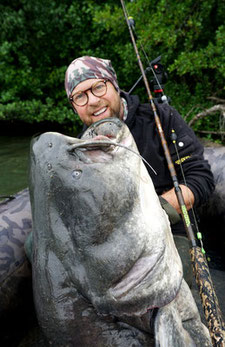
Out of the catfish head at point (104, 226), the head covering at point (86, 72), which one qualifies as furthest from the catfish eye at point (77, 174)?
the head covering at point (86, 72)

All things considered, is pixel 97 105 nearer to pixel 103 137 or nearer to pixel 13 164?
pixel 103 137

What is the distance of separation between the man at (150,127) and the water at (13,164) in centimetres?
313

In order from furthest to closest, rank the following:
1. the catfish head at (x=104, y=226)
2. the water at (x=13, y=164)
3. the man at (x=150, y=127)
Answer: the water at (x=13, y=164) → the man at (x=150, y=127) → the catfish head at (x=104, y=226)

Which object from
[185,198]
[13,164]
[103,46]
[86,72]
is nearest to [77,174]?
[185,198]

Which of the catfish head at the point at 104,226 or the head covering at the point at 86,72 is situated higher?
the head covering at the point at 86,72

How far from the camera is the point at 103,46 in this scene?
26.7ft

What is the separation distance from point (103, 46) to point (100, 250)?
7932 mm

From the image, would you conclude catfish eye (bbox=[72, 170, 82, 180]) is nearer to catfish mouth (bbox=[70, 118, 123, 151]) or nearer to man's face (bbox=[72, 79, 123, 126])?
catfish mouth (bbox=[70, 118, 123, 151])

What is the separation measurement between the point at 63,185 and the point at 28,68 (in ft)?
24.3

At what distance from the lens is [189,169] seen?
224 centimetres

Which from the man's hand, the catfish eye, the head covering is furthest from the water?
the catfish eye

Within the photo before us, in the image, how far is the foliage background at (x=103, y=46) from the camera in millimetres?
5461

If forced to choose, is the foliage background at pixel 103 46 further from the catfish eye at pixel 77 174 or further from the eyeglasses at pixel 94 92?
the catfish eye at pixel 77 174

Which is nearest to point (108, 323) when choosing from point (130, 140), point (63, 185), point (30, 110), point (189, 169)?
point (63, 185)
